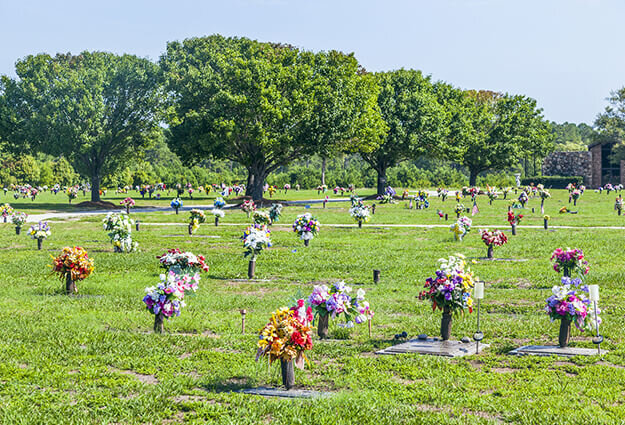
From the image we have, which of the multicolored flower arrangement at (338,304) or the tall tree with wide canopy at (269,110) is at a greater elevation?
the tall tree with wide canopy at (269,110)

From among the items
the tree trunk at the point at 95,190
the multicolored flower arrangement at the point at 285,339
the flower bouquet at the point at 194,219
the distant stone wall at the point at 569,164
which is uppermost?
the distant stone wall at the point at 569,164

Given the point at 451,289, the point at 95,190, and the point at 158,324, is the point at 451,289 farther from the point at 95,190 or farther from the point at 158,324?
the point at 95,190

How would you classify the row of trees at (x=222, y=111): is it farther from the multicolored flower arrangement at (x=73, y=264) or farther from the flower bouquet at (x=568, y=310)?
the flower bouquet at (x=568, y=310)

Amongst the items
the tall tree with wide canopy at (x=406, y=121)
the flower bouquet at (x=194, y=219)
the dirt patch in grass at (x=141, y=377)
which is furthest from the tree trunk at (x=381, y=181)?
the dirt patch in grass at (x=141, y=377)

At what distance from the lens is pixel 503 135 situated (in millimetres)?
99125

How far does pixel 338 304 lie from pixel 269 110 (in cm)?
4666

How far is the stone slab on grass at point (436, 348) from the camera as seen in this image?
12.2 metres

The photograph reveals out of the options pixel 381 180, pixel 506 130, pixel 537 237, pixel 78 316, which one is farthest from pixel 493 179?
pixel 78 316

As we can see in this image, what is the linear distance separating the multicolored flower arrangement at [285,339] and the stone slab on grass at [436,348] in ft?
8.72

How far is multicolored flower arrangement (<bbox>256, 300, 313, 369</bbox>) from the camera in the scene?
992cm

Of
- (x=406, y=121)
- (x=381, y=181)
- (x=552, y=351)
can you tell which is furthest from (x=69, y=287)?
(x=381, y=181)

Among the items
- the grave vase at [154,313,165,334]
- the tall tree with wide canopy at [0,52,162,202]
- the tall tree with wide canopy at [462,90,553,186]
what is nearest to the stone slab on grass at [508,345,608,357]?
the grave vase at [154,313,165,334]

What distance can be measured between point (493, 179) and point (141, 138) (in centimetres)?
6425

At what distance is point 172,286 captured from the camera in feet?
44.5
